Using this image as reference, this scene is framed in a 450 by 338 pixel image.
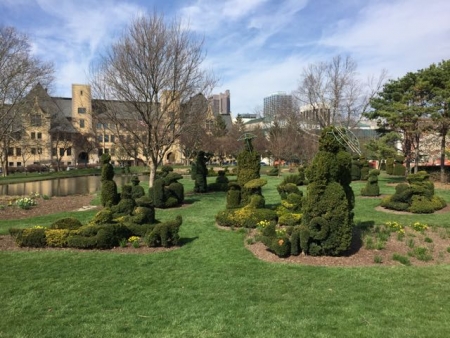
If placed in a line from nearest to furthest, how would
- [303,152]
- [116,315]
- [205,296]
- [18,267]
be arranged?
[116,315] → [205,296] → [18,267] → [303,152]

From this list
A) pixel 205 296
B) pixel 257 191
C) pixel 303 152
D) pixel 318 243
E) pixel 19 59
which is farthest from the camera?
pixel 303 152

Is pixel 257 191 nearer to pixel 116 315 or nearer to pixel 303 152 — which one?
pixel 116 315

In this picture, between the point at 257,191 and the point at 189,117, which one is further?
the point at 189,117

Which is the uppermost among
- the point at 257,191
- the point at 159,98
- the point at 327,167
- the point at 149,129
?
the point at 159,98

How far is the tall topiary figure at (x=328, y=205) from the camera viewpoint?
7.79 metres

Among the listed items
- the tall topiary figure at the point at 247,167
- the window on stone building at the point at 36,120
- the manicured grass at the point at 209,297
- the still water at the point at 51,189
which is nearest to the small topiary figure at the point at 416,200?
the tall topiary figure at the point at 247,167

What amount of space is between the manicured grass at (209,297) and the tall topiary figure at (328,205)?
80 cm

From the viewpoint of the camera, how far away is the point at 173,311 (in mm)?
5277

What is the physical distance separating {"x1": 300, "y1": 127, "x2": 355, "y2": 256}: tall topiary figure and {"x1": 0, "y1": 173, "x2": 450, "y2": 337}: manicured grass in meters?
0.80

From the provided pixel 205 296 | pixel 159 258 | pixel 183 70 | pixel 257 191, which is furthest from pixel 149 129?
pixel 205 296

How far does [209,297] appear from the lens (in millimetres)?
5809

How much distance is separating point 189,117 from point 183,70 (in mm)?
2453

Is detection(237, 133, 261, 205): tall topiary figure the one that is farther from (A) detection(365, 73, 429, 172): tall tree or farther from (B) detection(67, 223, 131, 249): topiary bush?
(A) detection(365, 73, 429, 172): tall tree

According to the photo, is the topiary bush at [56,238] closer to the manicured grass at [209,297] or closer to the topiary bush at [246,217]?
the manicured grass at [209,297]
